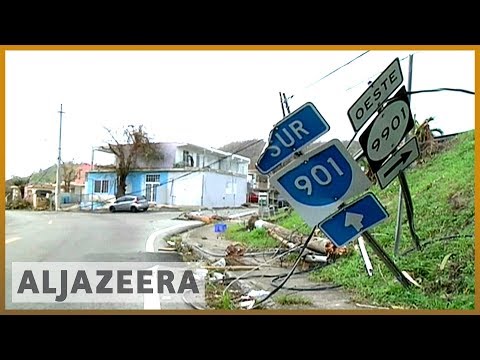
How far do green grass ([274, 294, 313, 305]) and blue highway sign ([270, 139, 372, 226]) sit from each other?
0.53 meters

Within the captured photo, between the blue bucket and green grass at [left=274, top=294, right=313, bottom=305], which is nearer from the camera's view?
green grass at [left=274, top=294, right=313, bottom=305]

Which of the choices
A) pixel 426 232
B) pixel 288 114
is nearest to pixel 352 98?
pixel 288 114

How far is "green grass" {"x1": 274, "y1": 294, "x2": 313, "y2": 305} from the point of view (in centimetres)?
271

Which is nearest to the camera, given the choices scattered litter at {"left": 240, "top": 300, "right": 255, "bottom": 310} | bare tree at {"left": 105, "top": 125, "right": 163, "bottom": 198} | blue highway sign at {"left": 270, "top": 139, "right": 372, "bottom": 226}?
blue highway sign at {"left": 270, "top": 139, "right": 372, "bottom": 226}

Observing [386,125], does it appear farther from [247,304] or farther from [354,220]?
[247,304]

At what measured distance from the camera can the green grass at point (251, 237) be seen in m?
2.83

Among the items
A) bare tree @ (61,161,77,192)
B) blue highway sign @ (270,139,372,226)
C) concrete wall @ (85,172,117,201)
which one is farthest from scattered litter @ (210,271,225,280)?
bare tree @ (61,161,77,192)

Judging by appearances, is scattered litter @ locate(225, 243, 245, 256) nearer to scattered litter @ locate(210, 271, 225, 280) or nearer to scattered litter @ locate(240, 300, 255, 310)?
scattered litter @ locate(210, 271, 225, 280)

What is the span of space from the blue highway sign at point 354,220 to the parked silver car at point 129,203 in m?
1.11

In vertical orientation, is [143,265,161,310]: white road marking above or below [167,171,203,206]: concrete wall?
below

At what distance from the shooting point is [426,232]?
2814mm

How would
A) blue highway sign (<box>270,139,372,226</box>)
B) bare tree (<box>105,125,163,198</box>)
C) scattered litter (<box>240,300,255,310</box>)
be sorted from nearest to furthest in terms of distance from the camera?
blue highway sign (<box>270,139,372,226</box>), scattered litter (<box>240,300,255,310</box>), bare tree (<box>105,125,163,198</box>)

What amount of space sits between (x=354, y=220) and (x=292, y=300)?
0.60m
